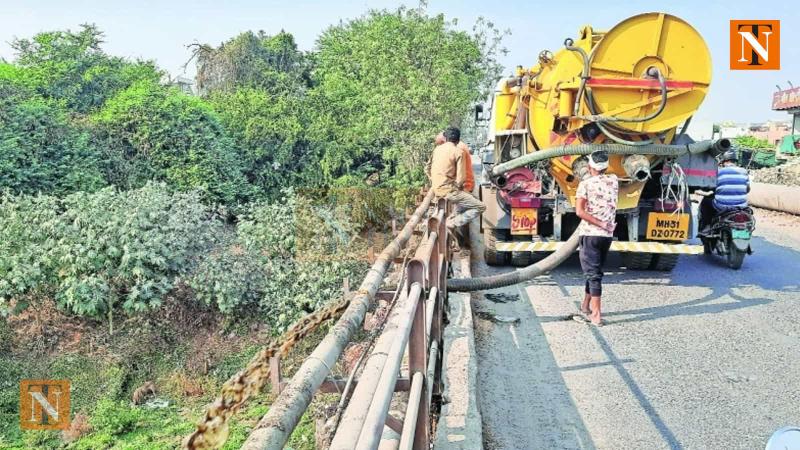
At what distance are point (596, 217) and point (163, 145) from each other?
9559 millimetres

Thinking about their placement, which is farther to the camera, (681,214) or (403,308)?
(681,214)

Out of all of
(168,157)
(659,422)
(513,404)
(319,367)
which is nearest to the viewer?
(319,367)

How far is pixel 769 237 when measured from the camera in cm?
1152

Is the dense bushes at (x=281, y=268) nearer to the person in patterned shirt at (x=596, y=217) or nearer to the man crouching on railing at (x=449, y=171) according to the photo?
the man crouching on railing at (x=449, y=171)

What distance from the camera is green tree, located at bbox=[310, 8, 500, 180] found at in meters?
13.6

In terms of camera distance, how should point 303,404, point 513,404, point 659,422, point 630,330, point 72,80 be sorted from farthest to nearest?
1. point 72,80
2. point 630,330
3. point 513,404
4. point 659,422
5. point 303,404

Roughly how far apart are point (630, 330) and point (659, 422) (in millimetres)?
1900

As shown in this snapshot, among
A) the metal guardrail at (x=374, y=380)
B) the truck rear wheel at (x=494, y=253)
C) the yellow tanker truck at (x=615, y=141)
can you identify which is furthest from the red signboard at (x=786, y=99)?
the metal guardrail at (x=374, y=380)

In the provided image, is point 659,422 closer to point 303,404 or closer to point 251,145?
point 303,404

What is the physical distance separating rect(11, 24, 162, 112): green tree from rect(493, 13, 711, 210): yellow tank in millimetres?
10817

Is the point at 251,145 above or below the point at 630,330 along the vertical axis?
above

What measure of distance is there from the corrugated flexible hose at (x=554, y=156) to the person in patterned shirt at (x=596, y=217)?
11.6 inches

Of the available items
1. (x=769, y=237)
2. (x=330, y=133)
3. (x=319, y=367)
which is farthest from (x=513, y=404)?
(x=330, y=133)

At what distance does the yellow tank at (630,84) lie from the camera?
686cm
